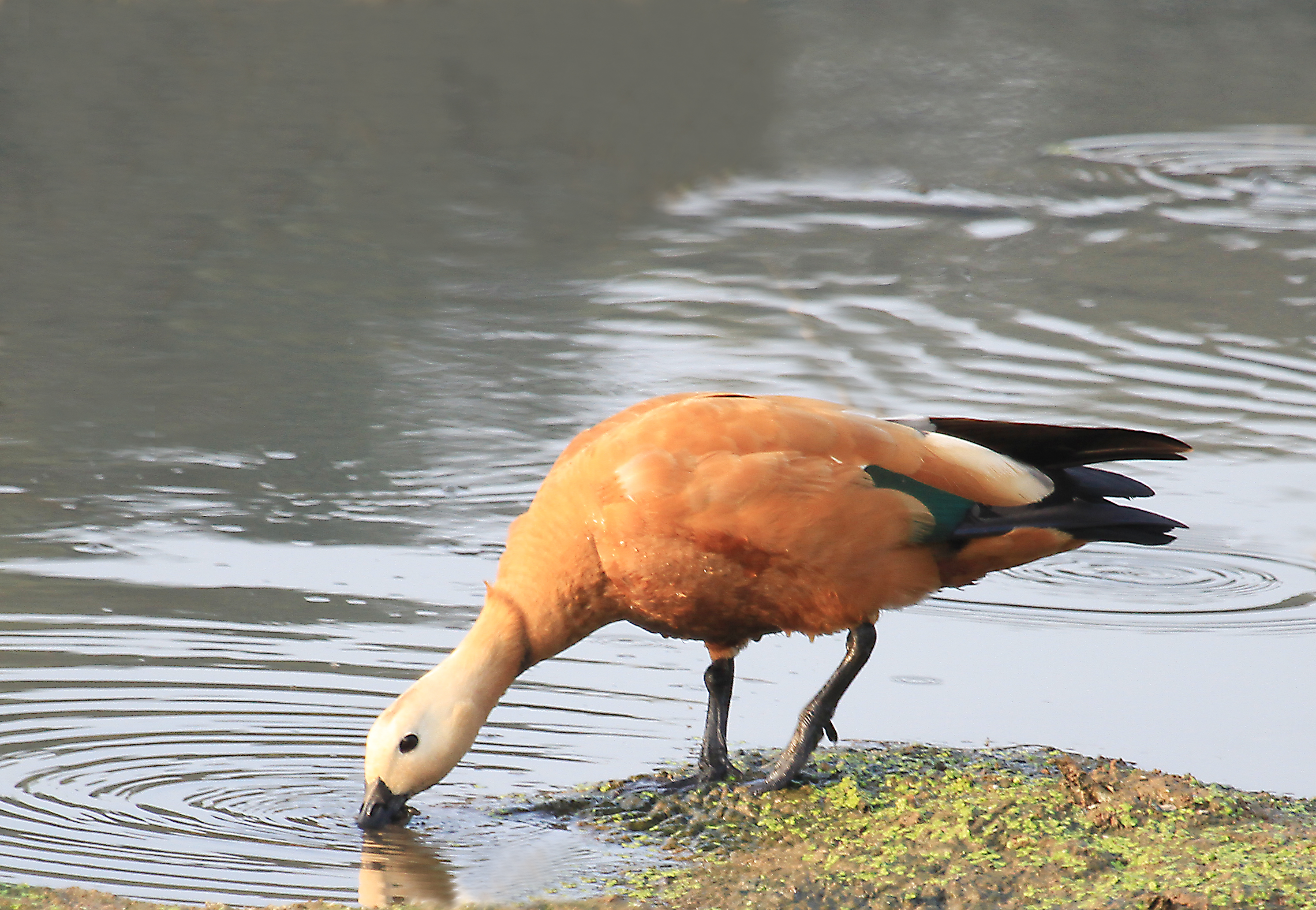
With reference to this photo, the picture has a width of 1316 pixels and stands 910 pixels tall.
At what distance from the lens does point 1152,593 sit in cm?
732

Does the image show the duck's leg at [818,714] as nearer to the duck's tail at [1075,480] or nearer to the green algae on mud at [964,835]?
the green algae on mud at [964,835]

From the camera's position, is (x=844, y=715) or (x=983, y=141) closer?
(x=844, y=715)

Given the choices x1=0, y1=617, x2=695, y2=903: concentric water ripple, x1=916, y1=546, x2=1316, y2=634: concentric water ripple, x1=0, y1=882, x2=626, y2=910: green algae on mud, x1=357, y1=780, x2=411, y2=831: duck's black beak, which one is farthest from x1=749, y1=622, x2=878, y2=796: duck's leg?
x1=916, y1=546, x2=1316, y2=634: concentric water ripple

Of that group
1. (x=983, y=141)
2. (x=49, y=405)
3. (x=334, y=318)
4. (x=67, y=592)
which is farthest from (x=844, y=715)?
(x=983, y=141)

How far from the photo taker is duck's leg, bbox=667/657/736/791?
5.48 m

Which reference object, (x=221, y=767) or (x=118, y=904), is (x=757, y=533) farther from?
(x=118, y=904)

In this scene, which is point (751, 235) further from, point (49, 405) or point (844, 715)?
point (844, 715)

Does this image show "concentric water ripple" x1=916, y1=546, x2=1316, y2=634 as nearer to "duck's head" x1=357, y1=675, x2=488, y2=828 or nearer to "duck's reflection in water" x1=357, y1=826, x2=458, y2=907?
"duck's head" x1=357, y1=675, x2=488, y2=828

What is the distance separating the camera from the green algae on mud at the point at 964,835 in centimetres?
453

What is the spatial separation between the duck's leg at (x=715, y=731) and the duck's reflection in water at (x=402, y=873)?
780 millimetres

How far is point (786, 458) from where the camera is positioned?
207 inches

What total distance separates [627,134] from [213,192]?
5.42 m

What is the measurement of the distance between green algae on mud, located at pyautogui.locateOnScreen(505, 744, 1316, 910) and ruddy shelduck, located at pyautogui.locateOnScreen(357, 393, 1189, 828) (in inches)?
8.8

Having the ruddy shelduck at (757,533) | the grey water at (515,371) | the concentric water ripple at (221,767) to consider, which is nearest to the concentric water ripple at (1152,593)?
the grey water at (515,371)
